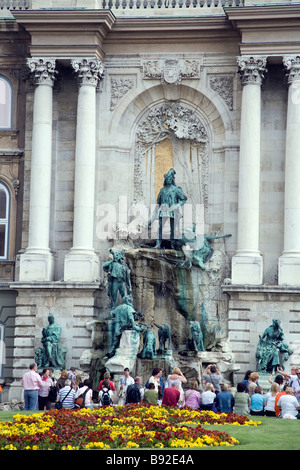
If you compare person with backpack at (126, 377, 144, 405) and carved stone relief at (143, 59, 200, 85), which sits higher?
carved stone relief at (143, 59, 200, 85)

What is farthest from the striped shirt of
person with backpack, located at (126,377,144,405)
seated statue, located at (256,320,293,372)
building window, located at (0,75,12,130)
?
building window, located at (0,75,12,130)

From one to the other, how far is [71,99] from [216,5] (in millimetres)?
6357

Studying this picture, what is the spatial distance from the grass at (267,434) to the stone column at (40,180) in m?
12.5

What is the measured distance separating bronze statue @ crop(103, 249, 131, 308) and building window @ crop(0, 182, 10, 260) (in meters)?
5.95

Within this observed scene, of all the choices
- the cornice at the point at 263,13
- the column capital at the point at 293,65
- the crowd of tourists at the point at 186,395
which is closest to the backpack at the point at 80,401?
the crowd of tourists at the point at 186,395

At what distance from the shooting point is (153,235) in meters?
39.5

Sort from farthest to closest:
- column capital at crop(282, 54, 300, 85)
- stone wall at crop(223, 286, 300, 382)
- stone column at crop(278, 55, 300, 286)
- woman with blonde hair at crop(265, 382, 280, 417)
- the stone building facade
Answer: column capital at crop(282, 54, 300, 85) → the stone building facade → stone column at crop(278, 55, 300, 286) → stone wall at crop(223, 286, 300, 382) → woman with blonde hair at crop(265, 382, 280, 417)

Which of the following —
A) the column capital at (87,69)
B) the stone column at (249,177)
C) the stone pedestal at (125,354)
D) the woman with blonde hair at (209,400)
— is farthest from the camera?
the column capital at (87,69)

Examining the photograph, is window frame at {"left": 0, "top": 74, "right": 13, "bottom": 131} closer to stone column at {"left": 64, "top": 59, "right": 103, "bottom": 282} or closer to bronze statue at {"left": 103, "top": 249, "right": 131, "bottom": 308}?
stone column at {"left": 64, "top": 59, "right": 103, "bottom": 282}

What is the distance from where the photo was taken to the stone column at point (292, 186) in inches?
1447

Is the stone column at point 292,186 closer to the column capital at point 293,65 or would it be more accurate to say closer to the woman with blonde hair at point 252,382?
the column capital at point 293,65

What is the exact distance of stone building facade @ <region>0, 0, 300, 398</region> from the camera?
37.4 metres

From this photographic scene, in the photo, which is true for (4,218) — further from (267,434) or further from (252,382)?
(267,434)

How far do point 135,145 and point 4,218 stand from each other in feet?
18.4
